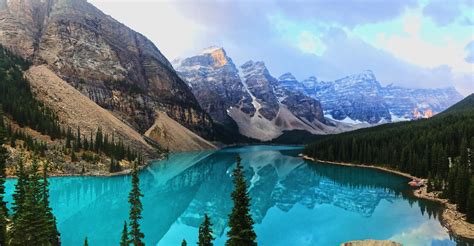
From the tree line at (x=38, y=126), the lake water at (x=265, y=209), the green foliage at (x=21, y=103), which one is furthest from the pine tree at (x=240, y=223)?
the green foliage at (x=21, y=103)

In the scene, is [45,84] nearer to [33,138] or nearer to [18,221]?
[33,138]

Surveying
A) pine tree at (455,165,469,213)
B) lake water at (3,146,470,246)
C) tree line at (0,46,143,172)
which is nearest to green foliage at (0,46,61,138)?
tree line at (0,46,143,172)

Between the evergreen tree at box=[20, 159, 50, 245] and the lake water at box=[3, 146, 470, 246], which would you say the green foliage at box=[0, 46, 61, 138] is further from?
the evergreen tree at box=[20, 159, 50, 245]

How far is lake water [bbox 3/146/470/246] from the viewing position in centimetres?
4767

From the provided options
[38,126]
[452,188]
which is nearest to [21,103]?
[38,126]

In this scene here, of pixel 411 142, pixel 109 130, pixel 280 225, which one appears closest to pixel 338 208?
pixel 280 225

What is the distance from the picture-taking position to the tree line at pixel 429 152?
65250mm

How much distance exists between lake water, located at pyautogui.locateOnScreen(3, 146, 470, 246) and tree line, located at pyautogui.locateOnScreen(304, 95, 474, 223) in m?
5.30

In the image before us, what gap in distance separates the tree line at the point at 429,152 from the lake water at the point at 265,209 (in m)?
5.30

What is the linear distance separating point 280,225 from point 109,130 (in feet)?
332

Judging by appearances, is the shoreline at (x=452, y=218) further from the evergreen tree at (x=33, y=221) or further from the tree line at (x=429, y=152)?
the evergreen tree at (x=33, y=221)

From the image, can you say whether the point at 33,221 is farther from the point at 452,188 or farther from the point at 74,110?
the point at 74,110

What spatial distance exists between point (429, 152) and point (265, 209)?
5908 centimetres

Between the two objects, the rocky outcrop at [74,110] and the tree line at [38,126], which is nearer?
the tree line at [38,126]
